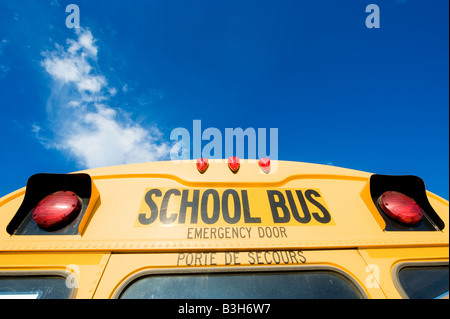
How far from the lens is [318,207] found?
1.35 metres

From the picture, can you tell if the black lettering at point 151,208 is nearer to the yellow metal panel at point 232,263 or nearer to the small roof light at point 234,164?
the yellow metal panel at point 232,263

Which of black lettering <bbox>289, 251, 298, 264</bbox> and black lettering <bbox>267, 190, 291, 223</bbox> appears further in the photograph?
black lettering <bbox>267, 190, 291, 223</bbox>

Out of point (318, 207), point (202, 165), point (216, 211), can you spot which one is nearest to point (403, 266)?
point (318, 207)

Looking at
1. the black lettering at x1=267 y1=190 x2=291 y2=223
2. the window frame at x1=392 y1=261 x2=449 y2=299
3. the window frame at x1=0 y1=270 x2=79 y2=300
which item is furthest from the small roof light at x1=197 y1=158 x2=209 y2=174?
the window frame at x1=392 y1=261 x2=449 y2=299

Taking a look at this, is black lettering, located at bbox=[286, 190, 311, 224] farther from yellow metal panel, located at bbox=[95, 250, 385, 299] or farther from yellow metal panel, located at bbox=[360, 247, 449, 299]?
yellow metal panel, located at bbox=[360, 247, 449, 299]

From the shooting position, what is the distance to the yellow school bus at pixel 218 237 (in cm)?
101

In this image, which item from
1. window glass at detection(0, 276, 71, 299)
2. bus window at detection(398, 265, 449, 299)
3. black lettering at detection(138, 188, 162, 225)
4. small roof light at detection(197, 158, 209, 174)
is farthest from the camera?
small roof light at detection(197, 158, 209, 174)

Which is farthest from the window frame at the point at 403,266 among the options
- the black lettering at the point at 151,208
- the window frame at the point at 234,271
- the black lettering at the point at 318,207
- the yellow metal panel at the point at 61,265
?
the yellow metal panel at the point at 61,265

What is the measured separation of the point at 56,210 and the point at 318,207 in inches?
58.0

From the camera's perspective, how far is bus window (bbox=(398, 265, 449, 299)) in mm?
1073

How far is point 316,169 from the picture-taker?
1599mm
